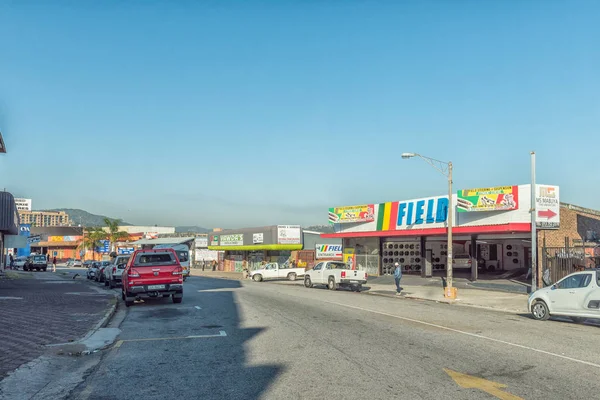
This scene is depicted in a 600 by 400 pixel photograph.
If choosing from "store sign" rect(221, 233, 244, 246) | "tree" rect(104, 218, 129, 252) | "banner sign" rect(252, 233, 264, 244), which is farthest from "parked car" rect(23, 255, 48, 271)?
"banner sign" rect(252, 233, 264, 244)

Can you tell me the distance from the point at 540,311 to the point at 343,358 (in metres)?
10.7

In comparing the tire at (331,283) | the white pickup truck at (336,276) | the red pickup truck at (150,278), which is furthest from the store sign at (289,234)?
the red pickup truck at (150,278)

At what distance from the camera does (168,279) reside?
1994cm

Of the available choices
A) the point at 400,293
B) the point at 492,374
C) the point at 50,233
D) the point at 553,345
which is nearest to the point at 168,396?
the point at 492,374

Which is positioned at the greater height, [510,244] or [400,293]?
[510,244]

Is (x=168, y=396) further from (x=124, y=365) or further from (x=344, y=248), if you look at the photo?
(x=344, y=248)

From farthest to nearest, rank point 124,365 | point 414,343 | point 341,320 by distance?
point 341,320
point 414,343
point 124,365

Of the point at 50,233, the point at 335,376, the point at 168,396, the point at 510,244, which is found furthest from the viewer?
the point at 50,233

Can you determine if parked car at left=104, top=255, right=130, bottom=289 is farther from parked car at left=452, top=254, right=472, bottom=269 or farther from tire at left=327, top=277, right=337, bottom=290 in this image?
parked car at left=452, top=254, right=472, bottom=269

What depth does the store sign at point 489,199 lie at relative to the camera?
98.1 ft

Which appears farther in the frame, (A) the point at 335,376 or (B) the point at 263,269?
(B) the point at 263,269

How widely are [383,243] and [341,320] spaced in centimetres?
2731

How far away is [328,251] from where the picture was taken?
162 feet

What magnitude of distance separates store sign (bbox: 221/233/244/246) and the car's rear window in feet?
135
